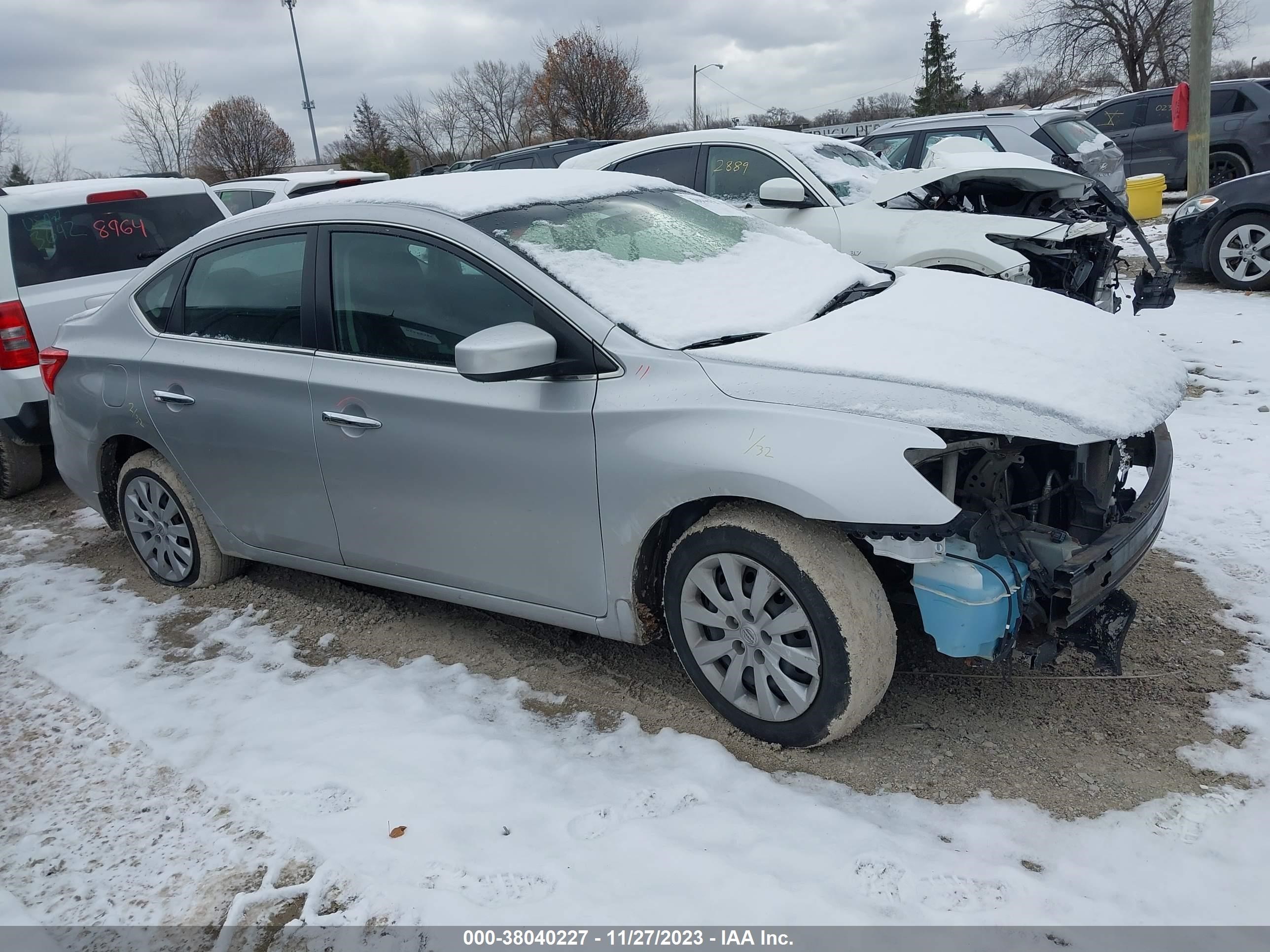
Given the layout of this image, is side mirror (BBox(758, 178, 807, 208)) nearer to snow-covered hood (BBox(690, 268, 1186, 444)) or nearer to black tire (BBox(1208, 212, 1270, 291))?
snow-covered hood (BBox(690, 268, 1186, 444))

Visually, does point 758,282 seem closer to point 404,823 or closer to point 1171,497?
point 404,823

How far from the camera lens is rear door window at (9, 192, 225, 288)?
5.90 m

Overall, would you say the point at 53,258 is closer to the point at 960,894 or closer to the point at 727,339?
the point at 727,339

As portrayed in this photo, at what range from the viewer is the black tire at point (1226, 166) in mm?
13969

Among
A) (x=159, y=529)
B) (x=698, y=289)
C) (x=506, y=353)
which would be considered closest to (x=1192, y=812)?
(x=698, y=289)

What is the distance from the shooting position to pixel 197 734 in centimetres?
337

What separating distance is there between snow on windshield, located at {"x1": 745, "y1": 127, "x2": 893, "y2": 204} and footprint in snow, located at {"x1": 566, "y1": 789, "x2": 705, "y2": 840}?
204 inches

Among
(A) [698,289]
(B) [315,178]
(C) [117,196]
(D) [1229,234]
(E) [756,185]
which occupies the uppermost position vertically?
(B) [315,178]

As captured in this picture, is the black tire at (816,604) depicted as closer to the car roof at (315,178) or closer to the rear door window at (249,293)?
the rear door window at (249,293)

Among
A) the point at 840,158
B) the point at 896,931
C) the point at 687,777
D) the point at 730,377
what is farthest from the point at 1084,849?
the point at 840,158

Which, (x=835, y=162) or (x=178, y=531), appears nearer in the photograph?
(x=178, y=531)

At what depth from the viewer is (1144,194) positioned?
1159 cm

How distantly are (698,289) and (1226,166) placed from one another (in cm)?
1429

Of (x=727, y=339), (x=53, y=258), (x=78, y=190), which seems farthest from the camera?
(x=78, y=190)
